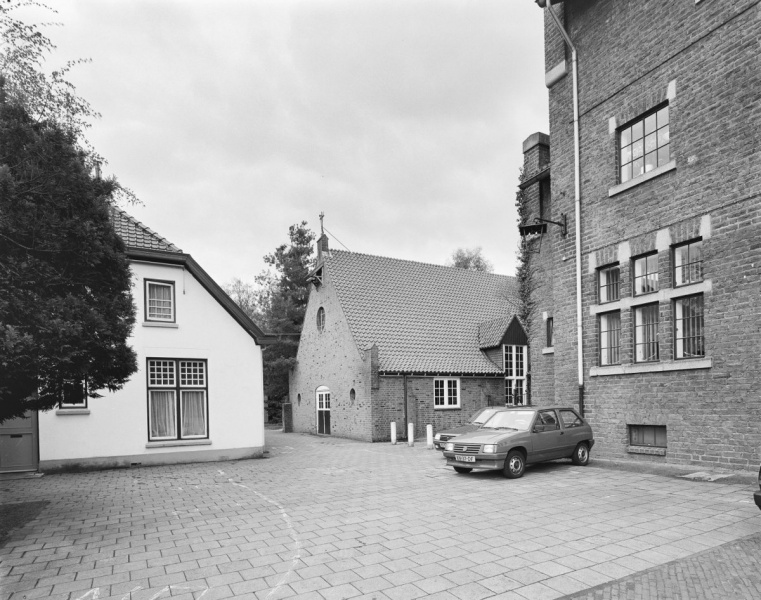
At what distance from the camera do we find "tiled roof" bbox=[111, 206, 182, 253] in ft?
51.1

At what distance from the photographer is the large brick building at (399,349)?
896 inches

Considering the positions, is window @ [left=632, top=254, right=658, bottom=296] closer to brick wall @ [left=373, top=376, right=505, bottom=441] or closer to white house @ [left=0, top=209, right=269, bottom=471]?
white house @ [left=0, top=209, right=269, bottom=471]

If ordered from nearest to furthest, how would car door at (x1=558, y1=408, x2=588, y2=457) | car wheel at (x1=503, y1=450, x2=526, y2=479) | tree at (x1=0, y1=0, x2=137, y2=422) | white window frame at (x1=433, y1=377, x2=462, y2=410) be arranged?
tree at (x1=0, y1=0, x2=137, y2=422), car wheel at (x1=503, y1=450, x2=526, y2=479), car door at (x1=558, y1=408, x2=588, y2=457), white window frame at (x1=433, y1=377, x2=462, y2=410)

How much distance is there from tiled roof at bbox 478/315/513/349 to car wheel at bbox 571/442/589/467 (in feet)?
41.9

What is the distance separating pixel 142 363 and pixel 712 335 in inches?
571

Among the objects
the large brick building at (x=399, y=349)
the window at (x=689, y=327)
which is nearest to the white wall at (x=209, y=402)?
the large brick building at (x=399, y=349)

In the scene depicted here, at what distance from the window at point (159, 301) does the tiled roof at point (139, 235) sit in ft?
3.53

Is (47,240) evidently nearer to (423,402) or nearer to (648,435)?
(648,435)

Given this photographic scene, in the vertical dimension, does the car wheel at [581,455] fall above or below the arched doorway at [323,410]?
above

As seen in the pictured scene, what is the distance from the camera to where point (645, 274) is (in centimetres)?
1238

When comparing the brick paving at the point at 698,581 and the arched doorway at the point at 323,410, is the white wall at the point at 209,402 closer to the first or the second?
the arched doorway at the point at 323,410

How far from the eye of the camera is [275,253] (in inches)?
1500

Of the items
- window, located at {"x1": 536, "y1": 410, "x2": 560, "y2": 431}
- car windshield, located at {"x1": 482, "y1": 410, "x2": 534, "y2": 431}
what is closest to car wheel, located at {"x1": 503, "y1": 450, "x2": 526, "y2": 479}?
car windshield, located at {"x1": 482, "y1": 410, "x2": 534, "y2": 431}

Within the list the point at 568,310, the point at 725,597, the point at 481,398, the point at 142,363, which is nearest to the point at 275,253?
the point at 481,398
